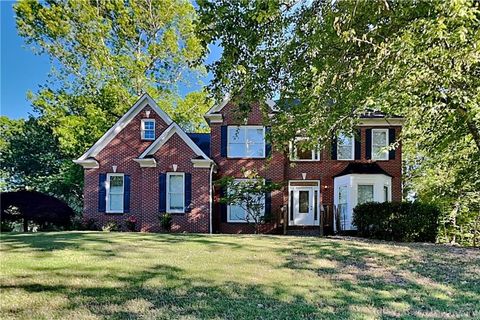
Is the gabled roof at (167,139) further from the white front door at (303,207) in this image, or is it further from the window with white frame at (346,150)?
the window with white frame at (346,150)

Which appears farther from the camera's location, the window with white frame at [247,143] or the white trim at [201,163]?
the window with white frame at [247,143]

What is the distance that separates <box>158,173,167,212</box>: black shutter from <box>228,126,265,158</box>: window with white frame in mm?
3169

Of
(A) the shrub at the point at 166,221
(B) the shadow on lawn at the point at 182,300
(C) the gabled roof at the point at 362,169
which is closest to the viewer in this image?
(B) the shadow on lawn at the point at 182,300

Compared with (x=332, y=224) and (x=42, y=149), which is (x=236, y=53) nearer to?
(x=332, y=224)

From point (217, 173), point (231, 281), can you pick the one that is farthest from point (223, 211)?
point (231, 281)

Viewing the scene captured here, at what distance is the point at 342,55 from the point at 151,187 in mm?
12023

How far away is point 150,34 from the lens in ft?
92.1

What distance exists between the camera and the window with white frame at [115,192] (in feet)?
60.6

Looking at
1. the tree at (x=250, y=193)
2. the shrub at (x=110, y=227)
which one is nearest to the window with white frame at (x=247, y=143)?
the tree at (x=250, y=193)

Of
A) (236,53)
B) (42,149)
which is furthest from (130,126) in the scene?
(42,149)

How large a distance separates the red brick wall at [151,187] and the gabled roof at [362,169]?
6140 millimetres

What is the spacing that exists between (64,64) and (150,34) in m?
5.86

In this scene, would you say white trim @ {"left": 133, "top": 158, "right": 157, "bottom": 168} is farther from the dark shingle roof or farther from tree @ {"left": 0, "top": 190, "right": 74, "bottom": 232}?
tree @ {"left": 0, "top": 190, "right": 74, "bottom": 232}

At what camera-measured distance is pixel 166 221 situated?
17.3 m
